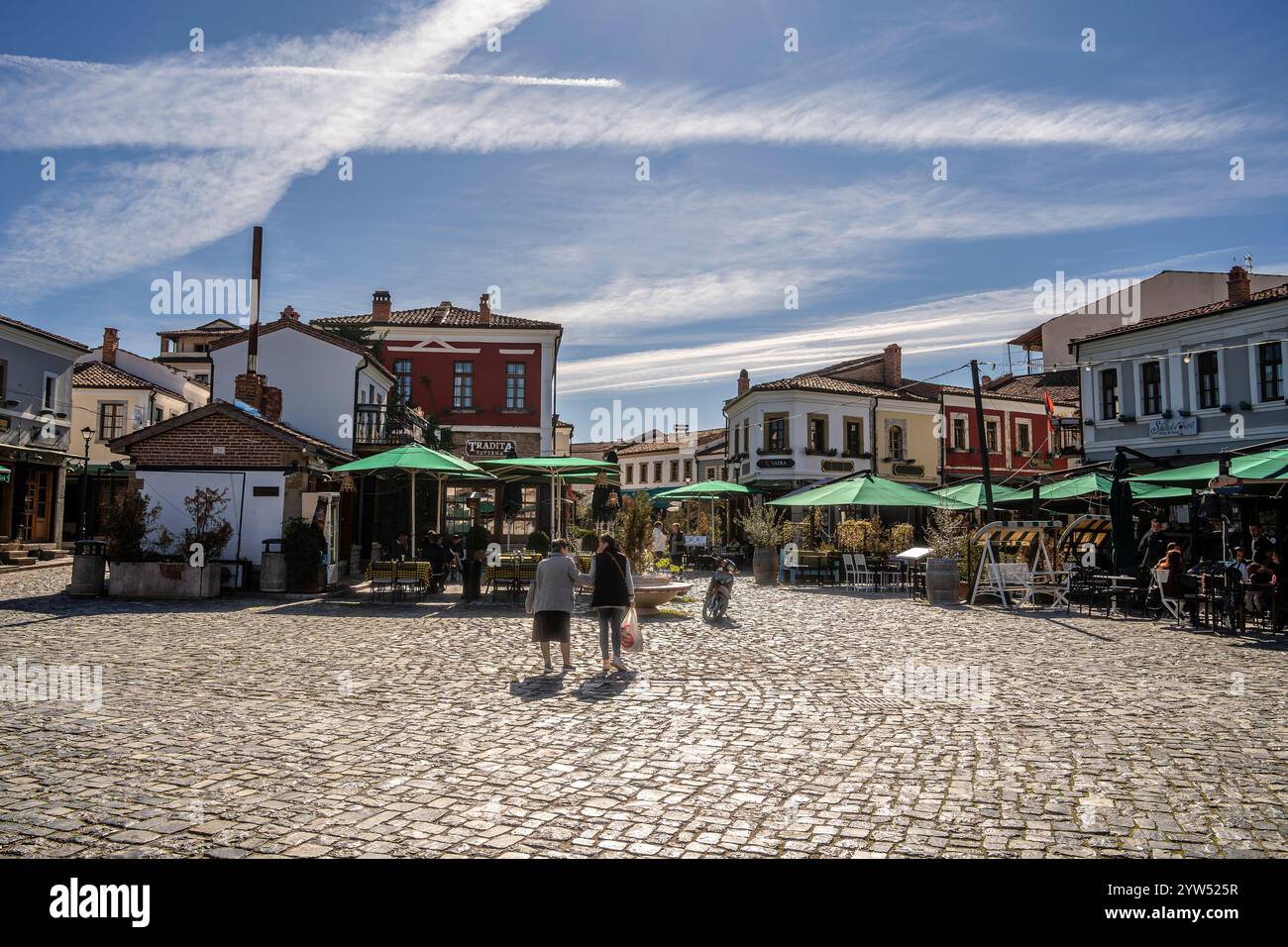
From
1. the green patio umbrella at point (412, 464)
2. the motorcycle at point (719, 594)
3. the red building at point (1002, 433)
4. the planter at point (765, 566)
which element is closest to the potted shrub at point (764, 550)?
the planter at point (765, 566)

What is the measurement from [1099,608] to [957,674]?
942 cm

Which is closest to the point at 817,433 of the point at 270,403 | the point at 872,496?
the point at 872,496

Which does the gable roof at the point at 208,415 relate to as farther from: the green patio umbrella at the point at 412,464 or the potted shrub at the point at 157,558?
the green patio umbrella at the point at 412,464

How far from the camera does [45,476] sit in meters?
28.5

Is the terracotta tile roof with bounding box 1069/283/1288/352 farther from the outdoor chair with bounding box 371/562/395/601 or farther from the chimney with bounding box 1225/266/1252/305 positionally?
the outdoor chair with bounding box 371/562/395/601

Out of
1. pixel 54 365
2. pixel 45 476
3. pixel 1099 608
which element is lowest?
pixel 1099 608

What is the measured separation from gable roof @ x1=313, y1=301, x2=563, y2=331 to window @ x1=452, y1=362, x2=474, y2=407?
5.82 ft

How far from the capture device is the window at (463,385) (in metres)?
35.0

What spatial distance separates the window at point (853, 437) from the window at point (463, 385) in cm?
1804

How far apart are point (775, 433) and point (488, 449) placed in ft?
45.5

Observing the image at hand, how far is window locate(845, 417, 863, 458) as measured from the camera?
4038 cm
